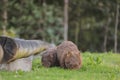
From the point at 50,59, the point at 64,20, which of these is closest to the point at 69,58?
the point at 50,59

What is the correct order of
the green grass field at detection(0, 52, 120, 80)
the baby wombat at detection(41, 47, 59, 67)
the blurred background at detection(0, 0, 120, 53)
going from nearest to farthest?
the green grass field at detection(0, 52, 120, 80) → the baby wombat at detection(41, 47, 59, 67) → the blurred background at detection(0, 0, 120, 53)

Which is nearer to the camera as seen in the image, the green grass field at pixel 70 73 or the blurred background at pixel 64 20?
the green grass field at pixel 70 73

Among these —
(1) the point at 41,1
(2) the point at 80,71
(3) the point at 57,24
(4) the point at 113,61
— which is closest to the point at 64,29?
(3) the point at 57,24

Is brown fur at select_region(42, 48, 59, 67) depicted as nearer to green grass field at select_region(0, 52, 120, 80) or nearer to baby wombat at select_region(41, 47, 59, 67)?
baby wombat at select_region(41, 47, 59, 67)

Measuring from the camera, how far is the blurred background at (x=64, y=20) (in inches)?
1394

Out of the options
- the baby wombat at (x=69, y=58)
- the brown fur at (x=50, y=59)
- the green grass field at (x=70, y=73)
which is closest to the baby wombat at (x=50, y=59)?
the brown fur at (x=50, y=59)

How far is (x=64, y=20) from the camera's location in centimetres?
3519

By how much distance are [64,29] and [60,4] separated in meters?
3.28

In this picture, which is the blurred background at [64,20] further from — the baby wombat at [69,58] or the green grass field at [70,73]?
the baby wombat at [69,58]

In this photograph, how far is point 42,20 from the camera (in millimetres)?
36125

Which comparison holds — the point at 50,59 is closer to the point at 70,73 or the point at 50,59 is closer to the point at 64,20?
the point at 70,73

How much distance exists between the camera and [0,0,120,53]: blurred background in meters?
35.4

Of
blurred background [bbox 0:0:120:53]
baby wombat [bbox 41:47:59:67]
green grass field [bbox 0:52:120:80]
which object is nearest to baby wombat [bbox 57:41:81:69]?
green grass field [bbox 0:52:120:80]

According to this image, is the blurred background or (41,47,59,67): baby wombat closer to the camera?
(41,47,59,67): baby wombat
